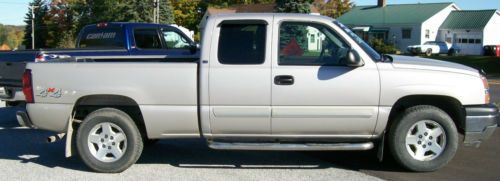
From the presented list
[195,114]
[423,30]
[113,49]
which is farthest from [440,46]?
[195,114]

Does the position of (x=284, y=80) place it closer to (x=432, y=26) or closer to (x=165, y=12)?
(x=432, y=26)

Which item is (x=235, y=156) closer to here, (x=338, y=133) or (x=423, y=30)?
(x=338, y=133)

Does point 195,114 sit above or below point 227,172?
above

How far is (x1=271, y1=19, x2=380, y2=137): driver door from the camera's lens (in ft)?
20.5

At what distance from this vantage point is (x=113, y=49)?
10992mm

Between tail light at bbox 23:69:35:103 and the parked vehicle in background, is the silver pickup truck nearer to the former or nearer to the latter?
tail light at bbox 23:69:35:103

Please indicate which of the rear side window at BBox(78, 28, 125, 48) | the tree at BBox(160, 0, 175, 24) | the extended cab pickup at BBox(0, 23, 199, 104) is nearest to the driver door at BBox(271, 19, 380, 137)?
the extended cab pickup at BBox(0, 23, 199, 104)

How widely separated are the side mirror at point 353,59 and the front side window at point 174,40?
6561 millimetres

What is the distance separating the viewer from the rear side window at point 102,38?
38.7ft

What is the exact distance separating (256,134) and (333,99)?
919mm

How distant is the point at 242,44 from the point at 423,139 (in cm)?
224

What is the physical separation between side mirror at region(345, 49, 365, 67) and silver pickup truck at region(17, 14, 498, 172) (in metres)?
0.01

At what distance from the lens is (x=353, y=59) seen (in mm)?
6152

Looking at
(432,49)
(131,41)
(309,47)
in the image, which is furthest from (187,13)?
(309,47)
